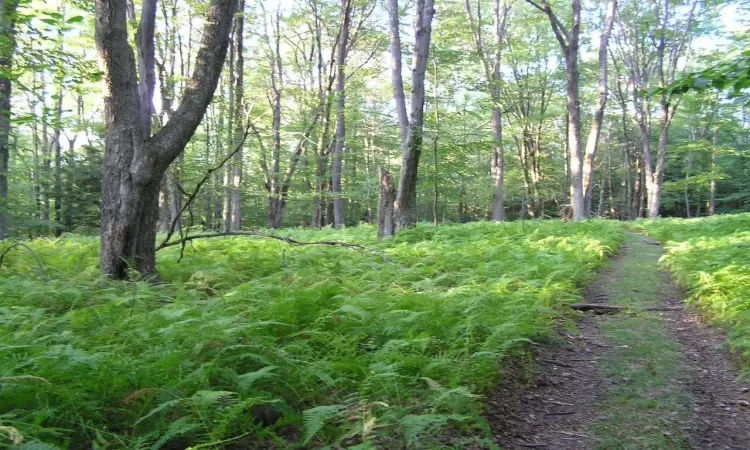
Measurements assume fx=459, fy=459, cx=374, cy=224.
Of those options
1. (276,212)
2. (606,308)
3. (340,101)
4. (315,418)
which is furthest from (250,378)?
(276,212)

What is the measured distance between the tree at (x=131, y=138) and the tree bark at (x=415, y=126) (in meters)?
5.83

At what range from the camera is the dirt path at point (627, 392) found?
115 inches

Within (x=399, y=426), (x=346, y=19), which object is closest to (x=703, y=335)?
(x=399, y=426)

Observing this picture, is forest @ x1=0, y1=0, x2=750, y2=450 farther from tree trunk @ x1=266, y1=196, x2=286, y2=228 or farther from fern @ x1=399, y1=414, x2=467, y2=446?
tree trunk @ x1=266, y1=196, x2=286, y2=228

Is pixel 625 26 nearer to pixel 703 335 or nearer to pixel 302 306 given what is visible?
pixel 703 335

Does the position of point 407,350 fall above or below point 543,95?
below

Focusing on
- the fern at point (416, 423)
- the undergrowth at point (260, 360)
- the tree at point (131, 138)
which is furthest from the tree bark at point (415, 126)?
the fern at point (416, 423)

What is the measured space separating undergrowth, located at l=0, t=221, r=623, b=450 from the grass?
2.34 feet

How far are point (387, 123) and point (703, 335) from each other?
1971 centimetres

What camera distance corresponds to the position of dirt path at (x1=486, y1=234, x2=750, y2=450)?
2.93m

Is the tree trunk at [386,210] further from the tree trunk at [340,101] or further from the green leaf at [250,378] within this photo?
the green leaf at [250,378]

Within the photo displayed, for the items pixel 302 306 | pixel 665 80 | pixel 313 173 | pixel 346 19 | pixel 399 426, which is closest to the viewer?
pixel 399 426

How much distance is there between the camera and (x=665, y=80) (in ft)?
89.1

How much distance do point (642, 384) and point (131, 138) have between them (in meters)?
6.02
